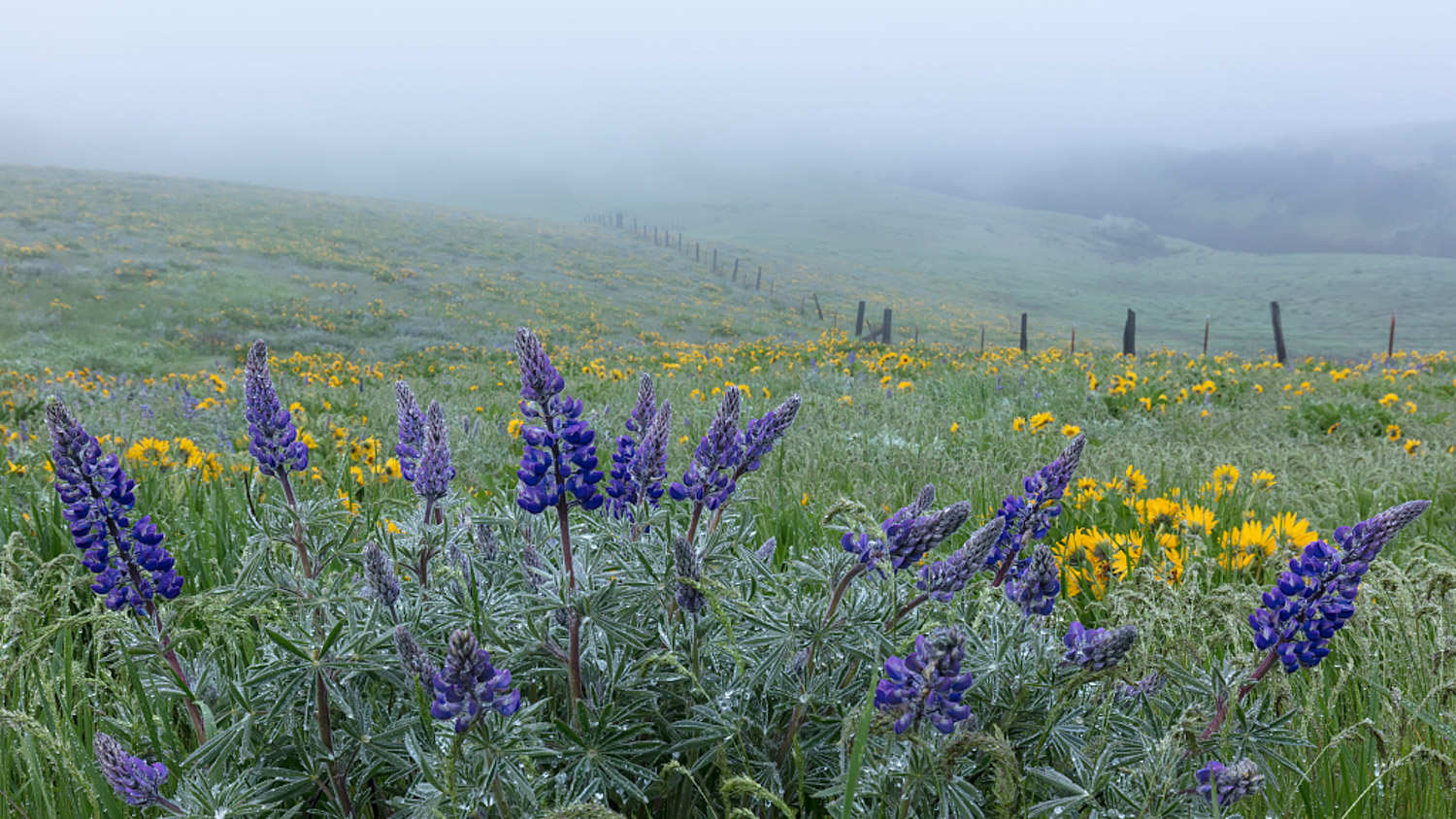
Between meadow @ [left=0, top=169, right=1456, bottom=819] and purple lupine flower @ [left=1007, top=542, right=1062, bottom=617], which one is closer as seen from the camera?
meadow @ [left=0, top=169, right=1456, bottom=819]

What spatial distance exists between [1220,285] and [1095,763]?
333ft

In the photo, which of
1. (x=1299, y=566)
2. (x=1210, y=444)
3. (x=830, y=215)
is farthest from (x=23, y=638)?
(x=830, y=215)

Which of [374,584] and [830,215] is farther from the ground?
[830,215]

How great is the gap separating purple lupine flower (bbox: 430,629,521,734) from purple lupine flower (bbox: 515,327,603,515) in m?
0.35

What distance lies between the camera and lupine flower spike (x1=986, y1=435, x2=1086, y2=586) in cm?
153

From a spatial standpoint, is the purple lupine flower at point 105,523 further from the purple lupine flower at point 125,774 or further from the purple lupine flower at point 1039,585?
the purple lupine flower at point 1039,585

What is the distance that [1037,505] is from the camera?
1.58 meters

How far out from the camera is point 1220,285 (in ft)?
278

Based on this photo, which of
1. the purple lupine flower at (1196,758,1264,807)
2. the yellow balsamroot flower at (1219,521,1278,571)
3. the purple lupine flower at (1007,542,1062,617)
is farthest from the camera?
the yellow balsamroot flower at (1219,521,1278,571)

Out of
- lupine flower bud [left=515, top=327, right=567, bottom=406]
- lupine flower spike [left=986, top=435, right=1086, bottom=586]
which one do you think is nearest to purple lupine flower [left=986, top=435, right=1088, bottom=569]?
lupine flower spike [left=986, top=435, right=1086, bottom=586]

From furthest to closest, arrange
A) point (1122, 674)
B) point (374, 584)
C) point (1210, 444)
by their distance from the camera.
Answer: point (1210, 444)
point (1122, 674)
point (374, 584)

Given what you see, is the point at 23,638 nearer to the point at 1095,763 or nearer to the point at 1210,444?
the point at 1095,763

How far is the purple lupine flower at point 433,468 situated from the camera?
5.67ft

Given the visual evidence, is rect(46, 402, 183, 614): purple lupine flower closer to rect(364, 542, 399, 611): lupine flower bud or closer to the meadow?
the meadow
